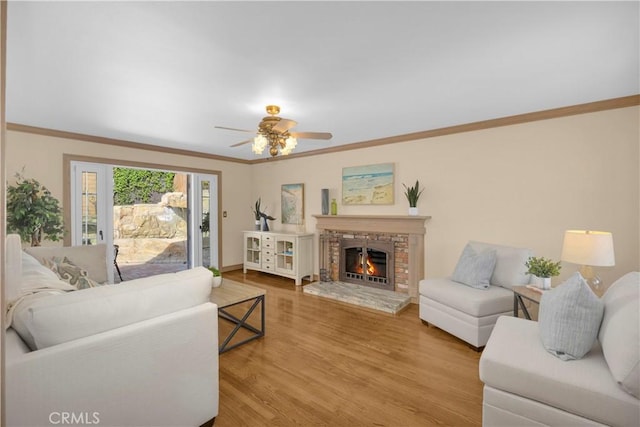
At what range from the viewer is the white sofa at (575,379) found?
128 centimetres

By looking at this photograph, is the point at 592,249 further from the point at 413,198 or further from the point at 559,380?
the point at 413,198

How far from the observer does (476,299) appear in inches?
107

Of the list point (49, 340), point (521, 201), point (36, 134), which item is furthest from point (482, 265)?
point (36, 134)

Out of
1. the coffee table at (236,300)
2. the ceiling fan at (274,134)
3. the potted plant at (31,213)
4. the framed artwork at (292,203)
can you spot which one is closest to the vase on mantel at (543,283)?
the ceiling fan at (274,134)

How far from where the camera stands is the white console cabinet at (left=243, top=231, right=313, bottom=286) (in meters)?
5.04

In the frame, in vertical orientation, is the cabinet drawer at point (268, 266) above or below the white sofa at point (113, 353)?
below

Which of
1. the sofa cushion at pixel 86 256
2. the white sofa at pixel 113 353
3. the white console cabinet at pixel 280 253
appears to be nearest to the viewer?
the white sofa at pixel 113 353

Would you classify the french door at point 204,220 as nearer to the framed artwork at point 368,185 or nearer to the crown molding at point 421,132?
the crown molding at point 421,132

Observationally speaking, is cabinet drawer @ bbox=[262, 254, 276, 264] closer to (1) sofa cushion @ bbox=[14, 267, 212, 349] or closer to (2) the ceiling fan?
(2) the ceiling fan

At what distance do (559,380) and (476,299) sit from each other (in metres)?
1.33

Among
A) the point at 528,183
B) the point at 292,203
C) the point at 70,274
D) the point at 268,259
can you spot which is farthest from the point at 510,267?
the point at 70,274

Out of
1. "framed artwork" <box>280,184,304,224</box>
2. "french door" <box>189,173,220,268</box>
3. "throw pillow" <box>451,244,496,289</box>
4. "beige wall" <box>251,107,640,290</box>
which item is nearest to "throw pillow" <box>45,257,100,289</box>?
"french door" <box>189,173,220,268</box>

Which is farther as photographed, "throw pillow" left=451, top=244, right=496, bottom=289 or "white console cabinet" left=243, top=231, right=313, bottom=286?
"white console cabinet" left=243, top=231, right=313, bottom=286

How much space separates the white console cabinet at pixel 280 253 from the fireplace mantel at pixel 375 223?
0.47 metres
